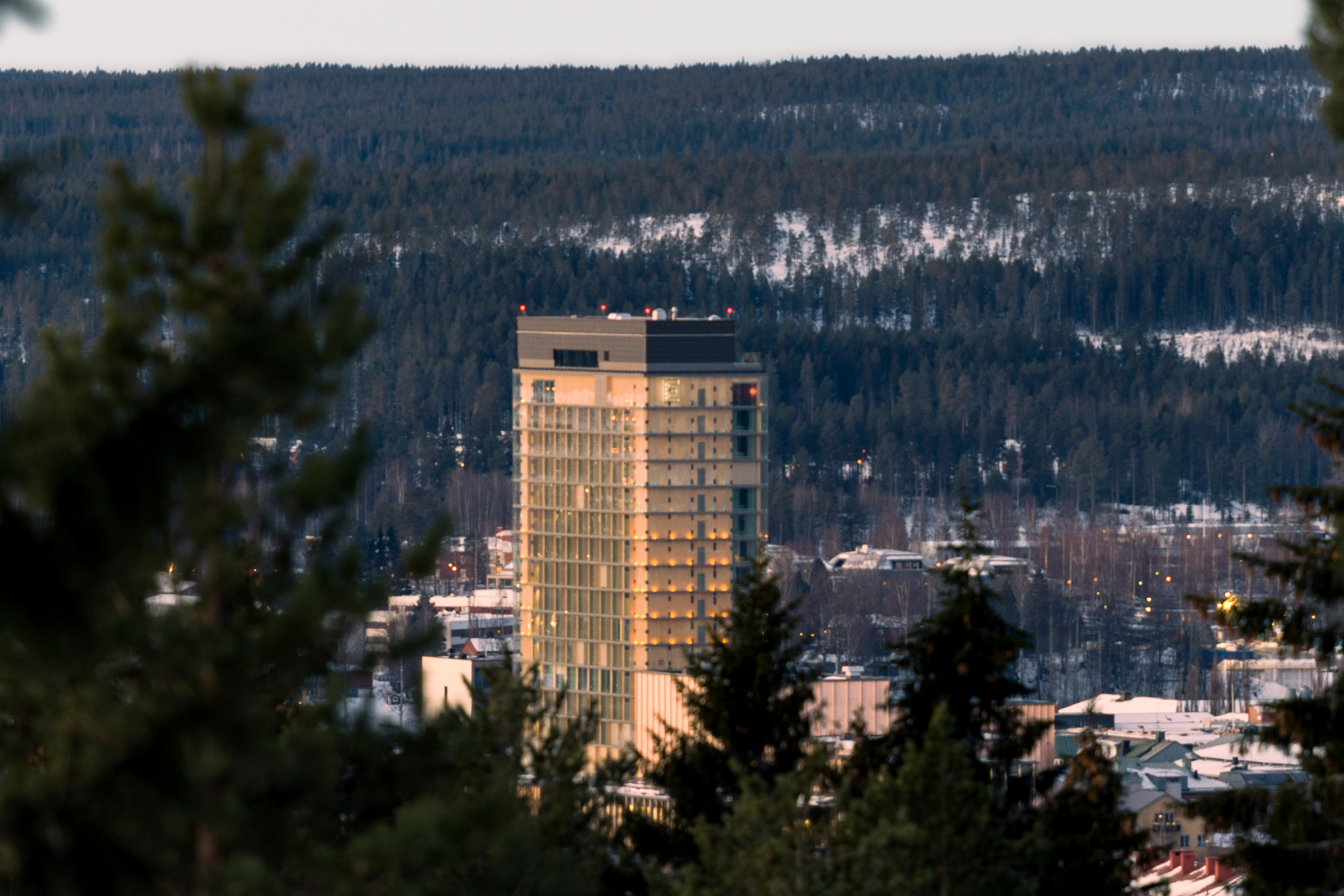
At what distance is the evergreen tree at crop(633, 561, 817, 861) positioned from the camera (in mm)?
35500

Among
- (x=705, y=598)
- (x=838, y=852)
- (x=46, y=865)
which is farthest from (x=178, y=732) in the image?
(x=705, y=598)

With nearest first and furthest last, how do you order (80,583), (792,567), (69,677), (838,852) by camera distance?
(80,583)
(69,677)
(838,852)
(792,567)

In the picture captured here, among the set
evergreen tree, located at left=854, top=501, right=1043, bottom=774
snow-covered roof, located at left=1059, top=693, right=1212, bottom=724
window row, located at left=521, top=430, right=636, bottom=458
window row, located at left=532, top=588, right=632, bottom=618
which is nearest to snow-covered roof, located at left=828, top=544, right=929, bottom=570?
snow-covered roof, located at left=1059, top=693, right=1212, bottom=724

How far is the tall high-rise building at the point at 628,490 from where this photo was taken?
115m

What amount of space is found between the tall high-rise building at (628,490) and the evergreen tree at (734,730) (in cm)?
7636

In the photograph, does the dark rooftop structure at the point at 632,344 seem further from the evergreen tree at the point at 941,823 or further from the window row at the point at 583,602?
the evergreen tree at the point at 941,823

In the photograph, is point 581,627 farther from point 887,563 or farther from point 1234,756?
point 887,563

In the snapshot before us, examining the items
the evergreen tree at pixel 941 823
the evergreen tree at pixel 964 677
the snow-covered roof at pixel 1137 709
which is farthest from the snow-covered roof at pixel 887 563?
the evergreen tree at pixel 941 823

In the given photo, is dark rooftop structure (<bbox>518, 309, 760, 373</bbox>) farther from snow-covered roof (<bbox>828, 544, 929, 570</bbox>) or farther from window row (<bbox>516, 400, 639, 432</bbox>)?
snow-covered roof (<bbox>828, 544, 929, 570</bbox>)

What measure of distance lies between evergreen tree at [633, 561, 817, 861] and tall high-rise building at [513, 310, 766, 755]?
76360 mm

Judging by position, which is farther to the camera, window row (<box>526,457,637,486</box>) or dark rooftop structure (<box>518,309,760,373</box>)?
dark rooftop structure (<box>518,309,760,373</box>)

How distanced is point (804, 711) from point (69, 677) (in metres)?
22.2

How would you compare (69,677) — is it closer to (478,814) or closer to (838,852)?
(478,814)

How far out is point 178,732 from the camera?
1251cm
